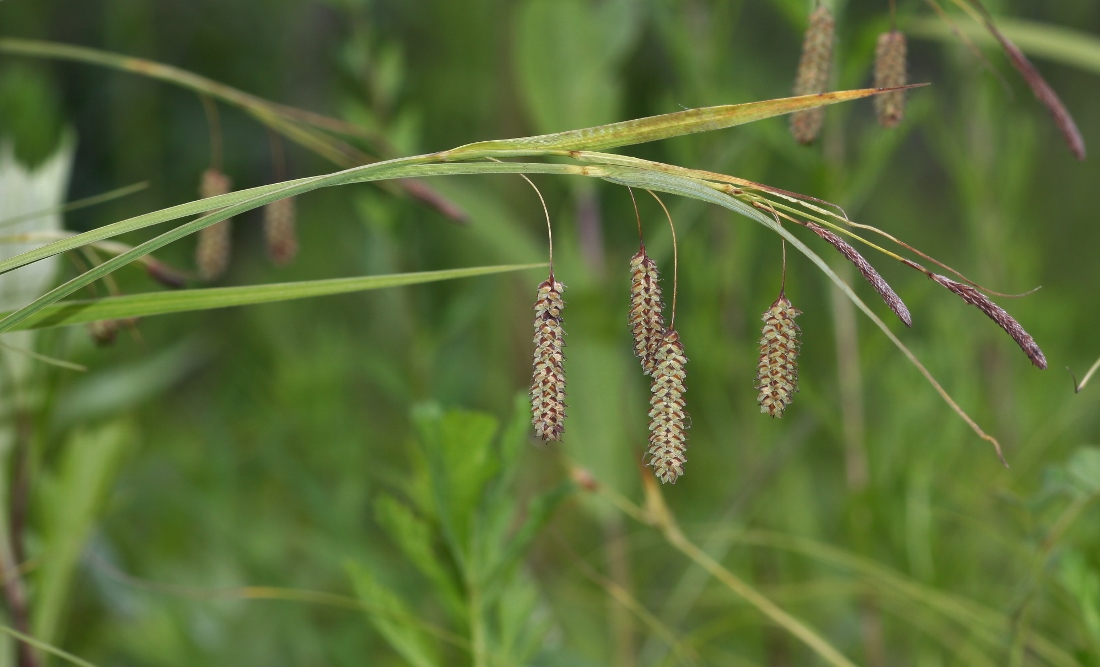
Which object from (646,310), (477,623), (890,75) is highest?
(890,75)

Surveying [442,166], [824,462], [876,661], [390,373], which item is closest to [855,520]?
[876,661]

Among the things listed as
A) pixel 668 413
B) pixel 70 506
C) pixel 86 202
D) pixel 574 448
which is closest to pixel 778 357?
pixel 668 413

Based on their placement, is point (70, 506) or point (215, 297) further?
point (70, 506)

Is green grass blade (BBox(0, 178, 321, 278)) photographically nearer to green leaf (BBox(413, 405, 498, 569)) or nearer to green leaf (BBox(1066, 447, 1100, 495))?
green leaf (BBox(413, 405, 498, 569))

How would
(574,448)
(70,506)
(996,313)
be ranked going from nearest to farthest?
(996,313) < (70,506) < (574,448)

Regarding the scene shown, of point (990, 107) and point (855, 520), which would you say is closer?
point (855, 520)

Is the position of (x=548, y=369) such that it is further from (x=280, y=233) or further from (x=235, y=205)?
(x=280, y=233)

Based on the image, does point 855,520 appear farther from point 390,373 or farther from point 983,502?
point 390,373

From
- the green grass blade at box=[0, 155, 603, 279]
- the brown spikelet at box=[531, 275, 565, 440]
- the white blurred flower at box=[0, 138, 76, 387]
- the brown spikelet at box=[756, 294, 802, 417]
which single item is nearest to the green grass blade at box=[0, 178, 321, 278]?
the green grass blade at box=[0, 155, 603, 279]
